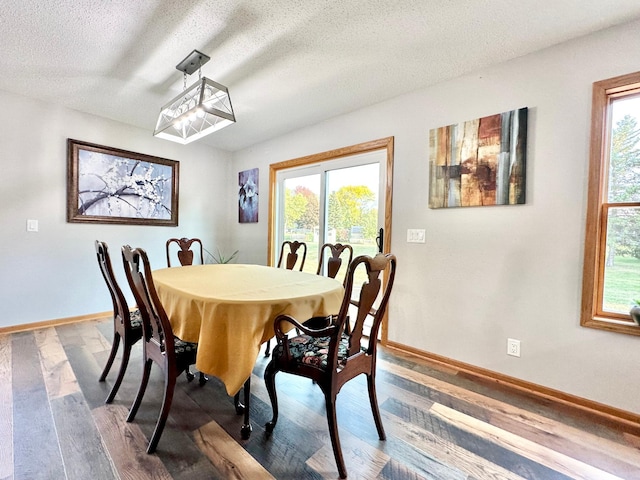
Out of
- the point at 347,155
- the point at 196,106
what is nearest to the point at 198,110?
the point at 196,106

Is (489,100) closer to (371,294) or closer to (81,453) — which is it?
(371,294)

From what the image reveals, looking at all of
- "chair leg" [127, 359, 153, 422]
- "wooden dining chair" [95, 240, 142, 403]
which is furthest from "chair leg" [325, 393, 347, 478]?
"wooden dining chair" [95, 240, 142, 403]

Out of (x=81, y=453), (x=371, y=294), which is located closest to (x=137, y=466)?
(x=81, y=453)

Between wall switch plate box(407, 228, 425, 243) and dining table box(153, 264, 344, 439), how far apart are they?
113 centimetres

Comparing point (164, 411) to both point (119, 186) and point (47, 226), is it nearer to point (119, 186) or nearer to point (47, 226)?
point (47, 226)

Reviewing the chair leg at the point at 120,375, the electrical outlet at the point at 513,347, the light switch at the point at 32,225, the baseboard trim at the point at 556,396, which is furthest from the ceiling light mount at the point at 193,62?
the electrical outlet at the point at 513,347

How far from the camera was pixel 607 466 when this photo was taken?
1.34 meters

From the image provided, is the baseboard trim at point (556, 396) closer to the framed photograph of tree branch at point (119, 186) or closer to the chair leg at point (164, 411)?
the chair leg at point (164, 411)

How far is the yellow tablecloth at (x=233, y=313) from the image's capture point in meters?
1.28

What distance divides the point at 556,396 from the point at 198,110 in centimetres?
300

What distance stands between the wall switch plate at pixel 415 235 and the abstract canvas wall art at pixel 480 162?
0.78 feet

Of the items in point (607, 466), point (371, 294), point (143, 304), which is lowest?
point (607, 466)

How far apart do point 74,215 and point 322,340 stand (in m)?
3.22

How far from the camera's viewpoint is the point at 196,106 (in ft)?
6.08
